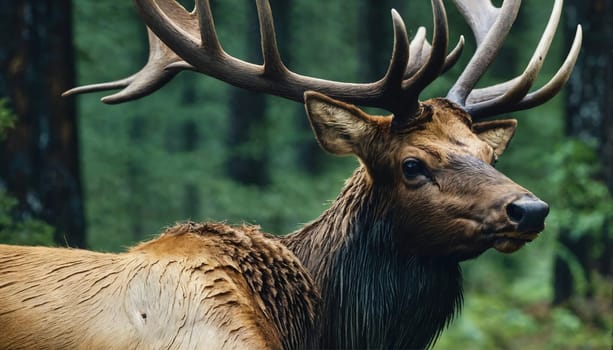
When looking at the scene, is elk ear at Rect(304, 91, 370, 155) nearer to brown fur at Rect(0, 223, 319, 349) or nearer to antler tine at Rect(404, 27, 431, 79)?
brown fur at Rect(0, 223, 319, 349)

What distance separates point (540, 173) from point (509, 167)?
4198 mm

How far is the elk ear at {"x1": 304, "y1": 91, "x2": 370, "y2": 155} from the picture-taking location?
186 inches

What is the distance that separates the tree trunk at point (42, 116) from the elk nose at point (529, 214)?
3834mm

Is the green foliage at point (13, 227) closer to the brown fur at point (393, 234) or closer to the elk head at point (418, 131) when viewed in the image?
the elk head at point (418, 131)

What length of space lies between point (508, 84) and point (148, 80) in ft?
7.31

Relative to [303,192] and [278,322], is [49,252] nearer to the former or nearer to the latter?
[278,322]

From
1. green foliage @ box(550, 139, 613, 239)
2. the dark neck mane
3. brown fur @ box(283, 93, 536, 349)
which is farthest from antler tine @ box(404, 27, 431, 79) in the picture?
green foliage @ box(550, 139, 613, 239)

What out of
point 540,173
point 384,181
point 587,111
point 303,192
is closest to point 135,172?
point 303,192

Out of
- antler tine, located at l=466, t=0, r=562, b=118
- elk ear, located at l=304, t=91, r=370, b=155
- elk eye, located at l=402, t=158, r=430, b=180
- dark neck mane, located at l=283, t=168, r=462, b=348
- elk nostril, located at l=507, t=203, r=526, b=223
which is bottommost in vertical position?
dark neck mane, located at l=283, t=168, r=462, b=348

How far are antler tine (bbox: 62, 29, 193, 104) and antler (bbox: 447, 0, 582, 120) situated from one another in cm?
167

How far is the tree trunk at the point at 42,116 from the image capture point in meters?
6.71

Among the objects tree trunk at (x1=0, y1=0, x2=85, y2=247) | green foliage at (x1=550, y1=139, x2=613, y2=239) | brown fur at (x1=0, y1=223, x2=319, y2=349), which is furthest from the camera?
green foliage at (x1=550, y1=139, x2=613, y2=239)

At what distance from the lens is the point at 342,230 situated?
500cm

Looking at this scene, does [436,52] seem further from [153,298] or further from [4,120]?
[4,120]
